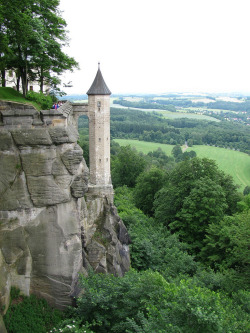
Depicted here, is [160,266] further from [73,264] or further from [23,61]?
[23,61]

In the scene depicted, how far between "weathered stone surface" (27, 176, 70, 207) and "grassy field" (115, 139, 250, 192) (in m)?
48.1

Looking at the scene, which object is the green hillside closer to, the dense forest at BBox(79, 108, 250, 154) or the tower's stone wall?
the tower's stone wall

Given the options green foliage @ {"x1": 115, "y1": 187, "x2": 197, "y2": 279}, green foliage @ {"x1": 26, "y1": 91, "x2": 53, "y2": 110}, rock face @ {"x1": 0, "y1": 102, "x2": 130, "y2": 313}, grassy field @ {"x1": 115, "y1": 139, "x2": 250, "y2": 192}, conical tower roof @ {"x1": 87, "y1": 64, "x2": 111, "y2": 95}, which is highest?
conical tower roof @ {"x1": 87, "y1": 64, "x2": 111, "y2": 95}

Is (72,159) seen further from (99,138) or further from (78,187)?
(99,138)

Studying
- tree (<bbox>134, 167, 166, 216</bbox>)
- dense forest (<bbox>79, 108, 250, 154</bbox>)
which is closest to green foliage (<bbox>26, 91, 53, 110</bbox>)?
tree (<bbox>134, 167, 166, 216</bbox>)

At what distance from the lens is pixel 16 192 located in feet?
51.0

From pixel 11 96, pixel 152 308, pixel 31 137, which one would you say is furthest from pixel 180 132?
pixel 152 308

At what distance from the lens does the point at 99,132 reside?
28516 mm

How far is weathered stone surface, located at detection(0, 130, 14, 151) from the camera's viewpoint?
49.3 ft

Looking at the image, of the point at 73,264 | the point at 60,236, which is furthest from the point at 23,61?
the point at 73,264

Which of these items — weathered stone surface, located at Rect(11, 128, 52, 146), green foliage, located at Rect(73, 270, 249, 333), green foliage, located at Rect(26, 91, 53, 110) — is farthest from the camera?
green foliage, located at Rect(26, 91, 53, 110)

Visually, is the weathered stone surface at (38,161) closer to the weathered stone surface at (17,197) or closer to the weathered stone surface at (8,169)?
the weathered stone surface at (8,169)

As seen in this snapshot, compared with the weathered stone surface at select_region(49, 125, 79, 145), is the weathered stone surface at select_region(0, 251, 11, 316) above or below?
below

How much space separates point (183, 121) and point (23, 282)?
12974 centimetres
